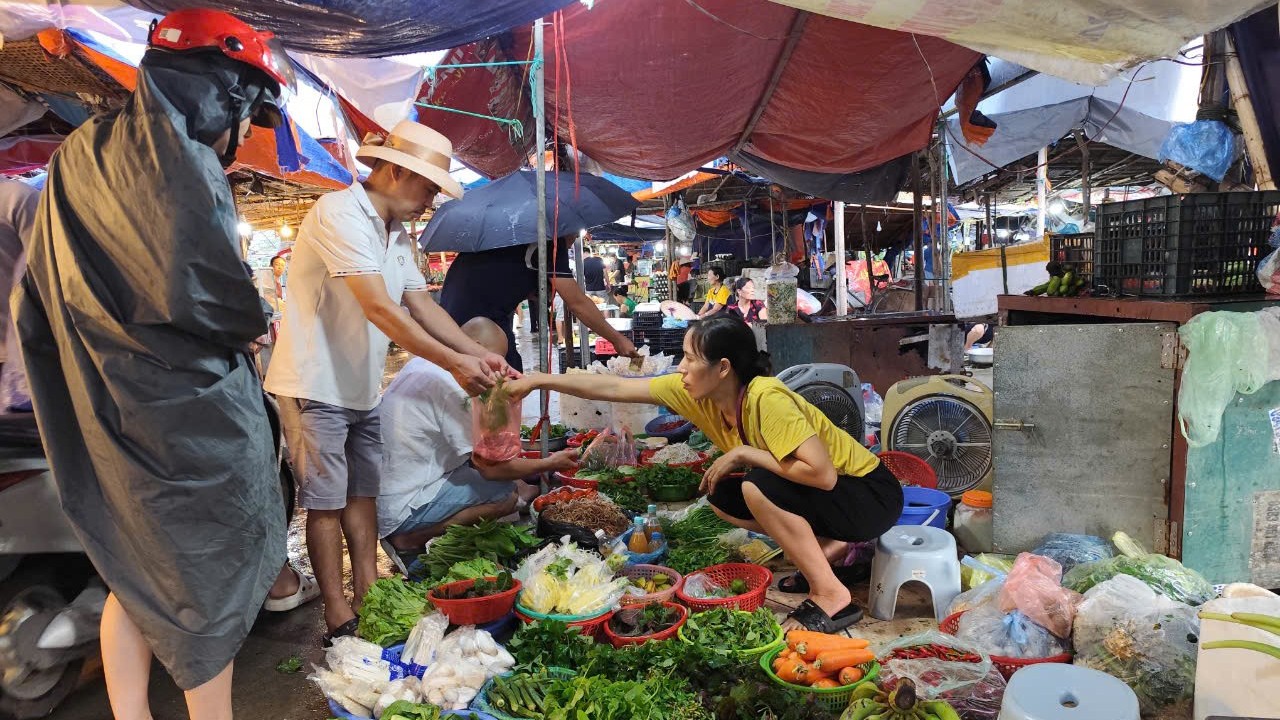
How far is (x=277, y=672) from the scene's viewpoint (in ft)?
10.2

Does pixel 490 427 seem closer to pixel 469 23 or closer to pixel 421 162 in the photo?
pixel 421 162

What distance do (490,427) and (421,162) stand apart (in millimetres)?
1416

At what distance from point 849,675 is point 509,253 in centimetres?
393

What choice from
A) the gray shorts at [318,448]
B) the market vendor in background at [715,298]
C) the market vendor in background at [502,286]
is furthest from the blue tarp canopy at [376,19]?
the market vendor in background at [715,298]

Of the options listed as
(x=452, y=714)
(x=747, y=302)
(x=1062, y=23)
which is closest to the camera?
(x=452, y=714)

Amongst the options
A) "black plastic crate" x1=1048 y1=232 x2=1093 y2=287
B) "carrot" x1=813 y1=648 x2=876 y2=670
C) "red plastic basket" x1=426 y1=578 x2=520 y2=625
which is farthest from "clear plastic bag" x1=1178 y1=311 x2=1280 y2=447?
"red plastic basket" x1=426 y1=578 x2=520 y2=625

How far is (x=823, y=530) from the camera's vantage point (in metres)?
3.48

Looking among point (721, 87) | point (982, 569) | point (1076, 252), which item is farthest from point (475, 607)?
point (721, 87)

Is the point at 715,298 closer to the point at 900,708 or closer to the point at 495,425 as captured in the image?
the point at 495,425

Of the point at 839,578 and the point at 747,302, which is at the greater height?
the point at 747,302

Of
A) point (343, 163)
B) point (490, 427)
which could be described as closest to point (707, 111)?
point (343, 163)

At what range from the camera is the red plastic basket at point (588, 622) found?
2965mm

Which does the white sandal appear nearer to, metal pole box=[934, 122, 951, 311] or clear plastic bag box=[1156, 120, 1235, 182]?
clear plastic bag box=[1156, 120, 1235, 182]

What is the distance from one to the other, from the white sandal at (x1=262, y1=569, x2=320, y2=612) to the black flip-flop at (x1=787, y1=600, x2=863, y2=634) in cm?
253
